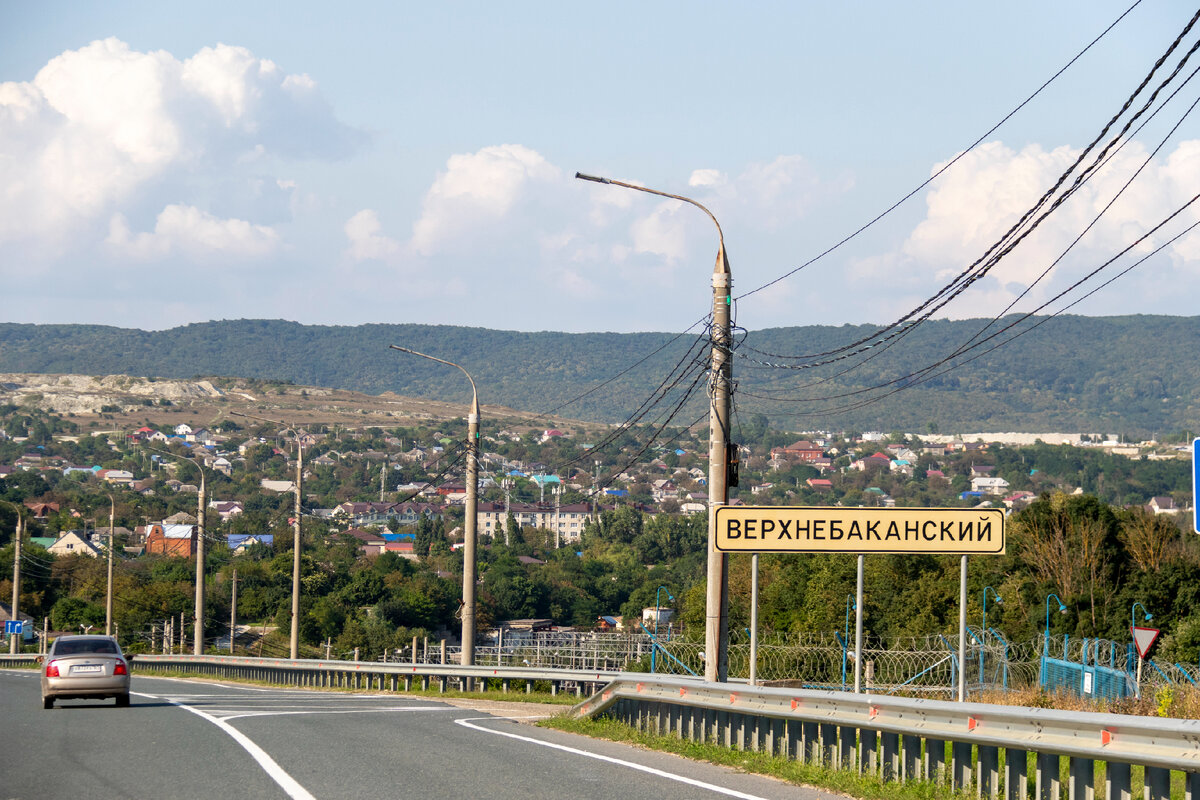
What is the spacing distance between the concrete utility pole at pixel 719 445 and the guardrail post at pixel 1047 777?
697 cm

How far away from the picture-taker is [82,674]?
69.3 feet

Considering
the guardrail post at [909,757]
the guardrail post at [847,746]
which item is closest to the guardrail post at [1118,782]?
the guardrail post at [909,757]

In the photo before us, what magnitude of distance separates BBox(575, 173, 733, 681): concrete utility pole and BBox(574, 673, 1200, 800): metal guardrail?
238 centimetres

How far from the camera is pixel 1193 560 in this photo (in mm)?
51062

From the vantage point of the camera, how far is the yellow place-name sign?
14539 mm

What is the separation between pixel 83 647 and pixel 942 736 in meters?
15.3

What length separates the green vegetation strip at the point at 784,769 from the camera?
35.9 feet

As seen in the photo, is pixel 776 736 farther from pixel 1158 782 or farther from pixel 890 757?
pixel 1158 782

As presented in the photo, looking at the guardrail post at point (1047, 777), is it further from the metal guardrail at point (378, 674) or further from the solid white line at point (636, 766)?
the metal guardrail at point (378, 674)

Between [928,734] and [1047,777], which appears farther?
[928,734]

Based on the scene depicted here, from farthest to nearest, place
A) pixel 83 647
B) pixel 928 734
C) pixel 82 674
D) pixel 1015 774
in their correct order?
pixel 83 647
pixel 82 674
pixel 928 734
pixel 1015 774

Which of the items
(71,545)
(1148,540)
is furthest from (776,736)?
(71,545)

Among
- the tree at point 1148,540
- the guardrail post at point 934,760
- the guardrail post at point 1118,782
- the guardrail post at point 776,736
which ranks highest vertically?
the tree at point 1148,540

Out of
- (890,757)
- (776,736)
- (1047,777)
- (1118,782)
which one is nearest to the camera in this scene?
(1118,782)
